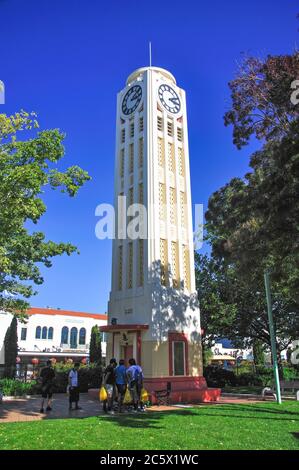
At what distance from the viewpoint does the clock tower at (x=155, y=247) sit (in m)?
20.0

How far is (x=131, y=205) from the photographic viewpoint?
23.2 meters

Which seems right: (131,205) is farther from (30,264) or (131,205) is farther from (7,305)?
(7,305)

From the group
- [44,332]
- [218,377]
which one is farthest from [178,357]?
[44,332]

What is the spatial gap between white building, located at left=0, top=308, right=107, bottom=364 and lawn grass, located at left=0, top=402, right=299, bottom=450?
123ft

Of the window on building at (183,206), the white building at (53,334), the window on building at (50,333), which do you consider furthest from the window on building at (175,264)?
the window on building at (50,333)

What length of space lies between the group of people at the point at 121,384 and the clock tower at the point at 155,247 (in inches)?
149

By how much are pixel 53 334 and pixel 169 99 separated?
1384 inches

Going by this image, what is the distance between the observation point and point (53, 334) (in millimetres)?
50844

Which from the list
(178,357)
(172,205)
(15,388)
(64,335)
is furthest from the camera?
(64,335)

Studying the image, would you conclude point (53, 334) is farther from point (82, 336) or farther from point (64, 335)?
point (82, 336)

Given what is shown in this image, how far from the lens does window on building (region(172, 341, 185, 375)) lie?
66.1ft

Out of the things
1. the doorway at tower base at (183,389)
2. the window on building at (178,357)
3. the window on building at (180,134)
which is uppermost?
the window on building at (180,134)

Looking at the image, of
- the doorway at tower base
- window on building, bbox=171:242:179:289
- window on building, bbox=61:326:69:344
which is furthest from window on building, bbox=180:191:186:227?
window on building, bbox=61:326:69:344

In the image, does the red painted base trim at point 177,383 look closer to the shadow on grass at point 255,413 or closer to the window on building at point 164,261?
the shadow on grass at point 255,413
